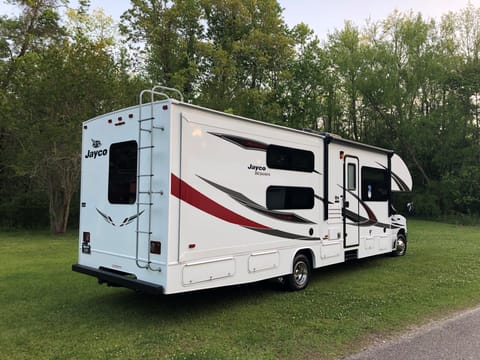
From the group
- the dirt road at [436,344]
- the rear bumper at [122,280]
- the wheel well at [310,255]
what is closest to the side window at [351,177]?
the wheel well at [310,255]

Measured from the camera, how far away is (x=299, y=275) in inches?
273

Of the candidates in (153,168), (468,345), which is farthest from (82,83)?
(468,345)

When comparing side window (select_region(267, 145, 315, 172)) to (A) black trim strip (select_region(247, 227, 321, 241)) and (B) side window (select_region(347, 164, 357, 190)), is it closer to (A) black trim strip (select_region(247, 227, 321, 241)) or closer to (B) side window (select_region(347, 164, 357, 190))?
(A) black trim strip (select_region(247, 227, 321, 241))

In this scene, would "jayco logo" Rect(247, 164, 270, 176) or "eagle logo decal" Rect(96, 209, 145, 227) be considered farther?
"jayco logo" Rect(247, 164, 270, 176)

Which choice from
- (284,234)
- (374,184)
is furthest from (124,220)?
(374,184)

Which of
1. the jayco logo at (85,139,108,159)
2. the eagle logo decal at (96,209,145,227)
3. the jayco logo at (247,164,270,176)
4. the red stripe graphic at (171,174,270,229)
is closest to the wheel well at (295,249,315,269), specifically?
the red stripe graphic at (171,174,270,229)

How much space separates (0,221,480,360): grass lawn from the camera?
14.2ft

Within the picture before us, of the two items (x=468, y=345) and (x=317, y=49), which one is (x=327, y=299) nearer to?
(x=468, y=345)

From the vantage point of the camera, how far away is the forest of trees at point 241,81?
15.4 metres

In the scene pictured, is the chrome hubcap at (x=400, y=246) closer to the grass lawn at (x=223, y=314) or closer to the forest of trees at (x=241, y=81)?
the grass lawn at (x=223, y=314)

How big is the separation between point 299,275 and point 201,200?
2722mm

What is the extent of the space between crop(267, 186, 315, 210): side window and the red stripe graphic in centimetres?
66

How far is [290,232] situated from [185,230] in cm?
229

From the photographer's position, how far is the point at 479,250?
464 inches
